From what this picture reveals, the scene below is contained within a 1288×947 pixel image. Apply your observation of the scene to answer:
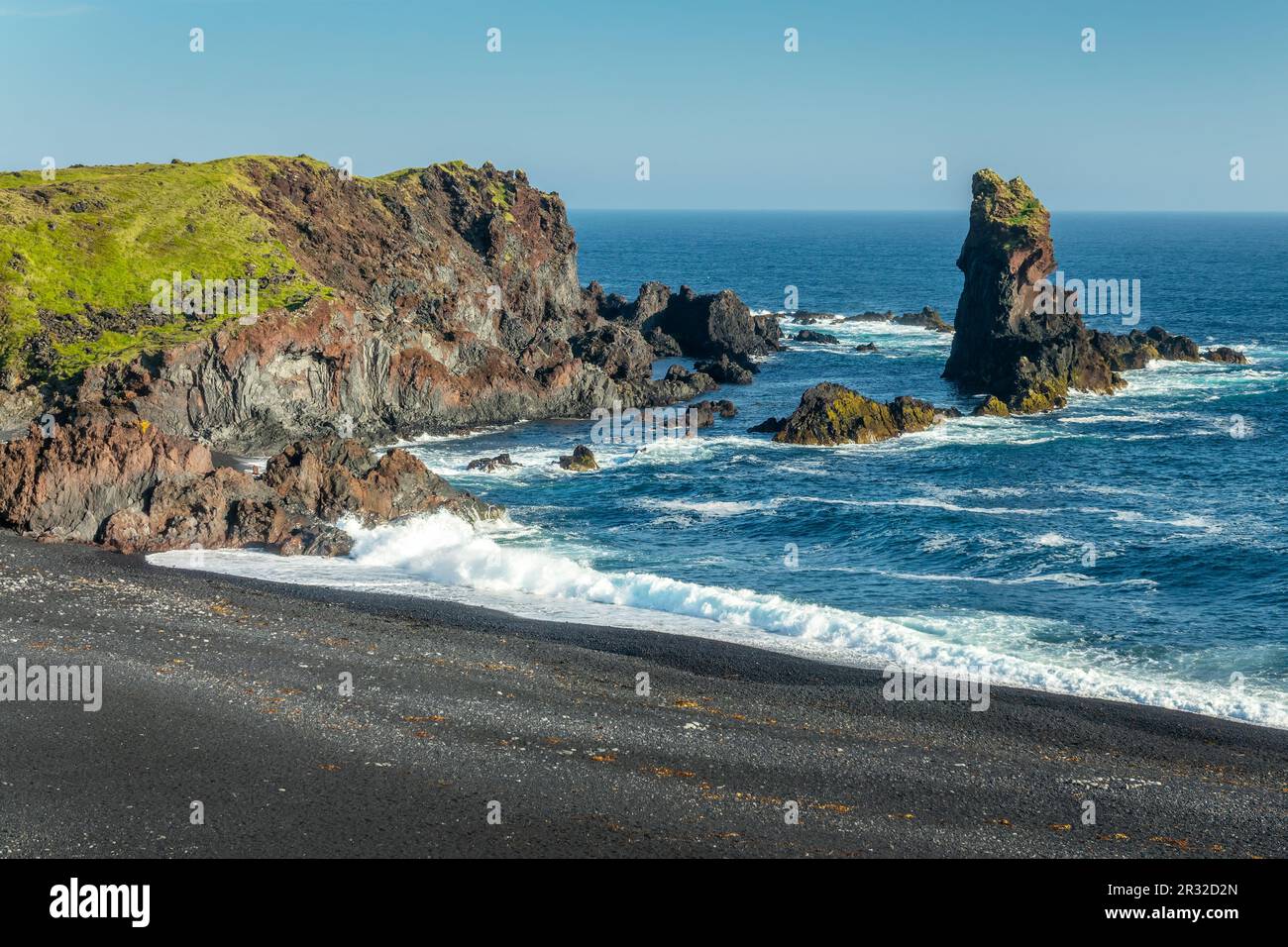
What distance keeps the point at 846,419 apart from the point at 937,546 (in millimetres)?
23609

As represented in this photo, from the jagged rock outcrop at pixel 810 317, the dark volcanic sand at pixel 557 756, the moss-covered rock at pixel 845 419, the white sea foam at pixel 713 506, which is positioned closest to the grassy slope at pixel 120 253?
the white sea foam at pixel 713 506

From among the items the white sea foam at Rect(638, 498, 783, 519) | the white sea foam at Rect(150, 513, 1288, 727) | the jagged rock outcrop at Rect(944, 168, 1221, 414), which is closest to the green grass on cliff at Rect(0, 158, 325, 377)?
the white sea foam at Rect(150, 513, 1288, 727)

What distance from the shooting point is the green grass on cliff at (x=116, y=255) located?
221 feet

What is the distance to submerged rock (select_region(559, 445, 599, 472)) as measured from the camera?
63875 millimetres

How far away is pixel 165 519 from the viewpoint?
152ft

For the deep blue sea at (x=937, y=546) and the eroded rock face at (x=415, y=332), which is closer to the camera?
the deep blue sea at (x=937, y=546)

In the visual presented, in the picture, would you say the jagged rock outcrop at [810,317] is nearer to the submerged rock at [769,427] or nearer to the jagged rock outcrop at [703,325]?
the jagged rock outcrop at [703,325]

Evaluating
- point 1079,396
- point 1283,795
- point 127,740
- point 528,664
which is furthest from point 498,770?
point 1079,396

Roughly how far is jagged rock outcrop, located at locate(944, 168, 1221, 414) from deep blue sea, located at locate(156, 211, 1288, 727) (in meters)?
3.15

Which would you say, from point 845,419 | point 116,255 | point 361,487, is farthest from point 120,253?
point 845,419

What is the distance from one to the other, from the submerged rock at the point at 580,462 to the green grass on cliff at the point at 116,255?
20.8 metres

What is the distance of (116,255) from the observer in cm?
7562
